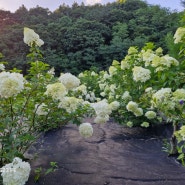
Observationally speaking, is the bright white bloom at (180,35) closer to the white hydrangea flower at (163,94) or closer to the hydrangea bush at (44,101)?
the hydrangea bush at (44,101)

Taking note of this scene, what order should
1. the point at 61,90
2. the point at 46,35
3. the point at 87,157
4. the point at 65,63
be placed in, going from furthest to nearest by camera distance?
1. the point at 46,35
2. the point at 65,63
3. the point at 87,157
4. the point at 61,90

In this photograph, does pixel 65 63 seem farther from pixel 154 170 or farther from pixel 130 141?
pixel 154 170

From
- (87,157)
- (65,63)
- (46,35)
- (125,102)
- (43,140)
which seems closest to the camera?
(87,157)

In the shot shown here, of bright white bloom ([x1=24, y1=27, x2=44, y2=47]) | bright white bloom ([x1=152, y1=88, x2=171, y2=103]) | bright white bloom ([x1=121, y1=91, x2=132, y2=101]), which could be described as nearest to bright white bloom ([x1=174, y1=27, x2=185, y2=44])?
bright white bloom ([x1=152, y1=88, x2=171, y2=103])

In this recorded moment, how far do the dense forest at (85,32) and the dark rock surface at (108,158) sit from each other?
956 cm

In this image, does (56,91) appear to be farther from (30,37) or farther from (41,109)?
(30,37)

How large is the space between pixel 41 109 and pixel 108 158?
2.97ft

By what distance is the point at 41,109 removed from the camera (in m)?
2.08

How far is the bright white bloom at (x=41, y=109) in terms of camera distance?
6.76ft

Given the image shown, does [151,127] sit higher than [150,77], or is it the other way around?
[150,77]

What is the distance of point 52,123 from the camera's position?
2.27m

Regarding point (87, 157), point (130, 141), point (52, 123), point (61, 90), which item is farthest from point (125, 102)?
point (61, 90)

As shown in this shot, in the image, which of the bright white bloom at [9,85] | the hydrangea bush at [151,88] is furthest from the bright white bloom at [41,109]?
the hydrangea bush at [151,88]

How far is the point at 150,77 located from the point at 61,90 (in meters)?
1.08
